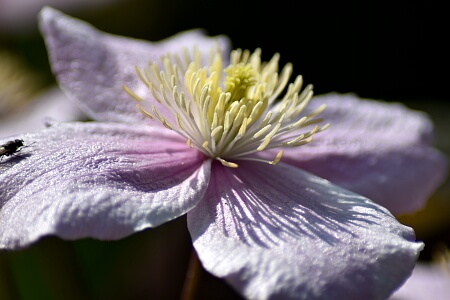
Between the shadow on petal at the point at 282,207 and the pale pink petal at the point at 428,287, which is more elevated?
the shadow on petal at the point at 282,207

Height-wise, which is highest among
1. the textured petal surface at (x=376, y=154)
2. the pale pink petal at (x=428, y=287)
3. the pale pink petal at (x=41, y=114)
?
the textured petal surface at (x=376, y=154)

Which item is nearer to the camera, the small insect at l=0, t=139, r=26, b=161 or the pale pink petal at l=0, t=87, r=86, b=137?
the small insect at l=0, t=139, r=26, b=161

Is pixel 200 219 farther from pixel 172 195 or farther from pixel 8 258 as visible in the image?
pixel 8 258

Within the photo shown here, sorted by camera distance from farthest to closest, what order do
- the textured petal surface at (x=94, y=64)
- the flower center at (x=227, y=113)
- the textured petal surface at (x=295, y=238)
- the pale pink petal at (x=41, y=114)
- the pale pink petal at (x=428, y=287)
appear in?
1. the pale pink petal at (x=41, y=114)
2. the pale pink petal at (x=428, y=287)
3. the textured petal surface at (x=94, y=64)
4. the flower center at (x=227, y=113)
5. the textured petal surface at (x=295, y=238)

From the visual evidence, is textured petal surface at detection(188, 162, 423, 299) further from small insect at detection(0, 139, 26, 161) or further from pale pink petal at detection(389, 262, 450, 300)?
pale pink petal at detection(389, 262, 450, 300)

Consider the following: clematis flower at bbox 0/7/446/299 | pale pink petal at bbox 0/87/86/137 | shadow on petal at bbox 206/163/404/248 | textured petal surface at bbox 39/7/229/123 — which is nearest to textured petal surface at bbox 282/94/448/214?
clematis flower at bbox 0/7/446/299

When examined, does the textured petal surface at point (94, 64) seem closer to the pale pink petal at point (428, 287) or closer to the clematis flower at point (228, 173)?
the clematis flower at point (228, 173)

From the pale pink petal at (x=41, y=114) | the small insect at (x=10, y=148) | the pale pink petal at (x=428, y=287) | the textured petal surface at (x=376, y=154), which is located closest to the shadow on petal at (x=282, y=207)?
the textured petal surface at (x=376, y=154)

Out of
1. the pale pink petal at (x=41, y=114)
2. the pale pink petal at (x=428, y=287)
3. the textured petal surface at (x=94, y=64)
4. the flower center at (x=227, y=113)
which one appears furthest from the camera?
the pale pink petal at (x=41, y=114)
